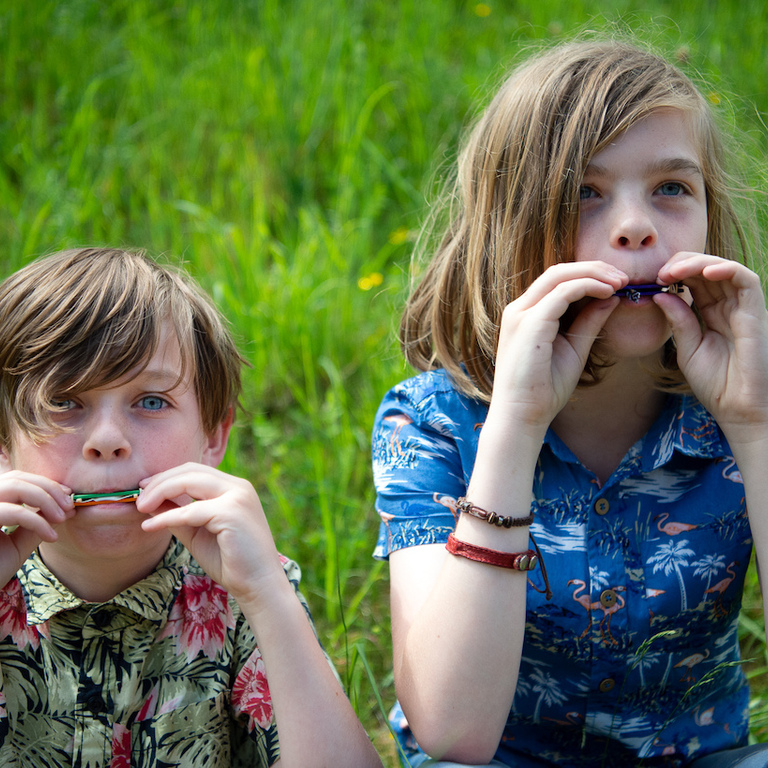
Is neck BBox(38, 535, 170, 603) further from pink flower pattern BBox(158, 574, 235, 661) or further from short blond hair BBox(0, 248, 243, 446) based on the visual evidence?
short blond hair BBox(0, 248, 243, 446)

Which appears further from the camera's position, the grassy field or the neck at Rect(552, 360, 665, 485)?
the grassy field

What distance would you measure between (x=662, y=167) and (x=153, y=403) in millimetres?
973

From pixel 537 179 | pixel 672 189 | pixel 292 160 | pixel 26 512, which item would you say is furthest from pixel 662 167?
pixel 292 160

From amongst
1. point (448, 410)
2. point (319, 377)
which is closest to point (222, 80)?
→ point (319, 377)

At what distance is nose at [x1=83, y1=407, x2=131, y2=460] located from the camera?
1268 millimetres

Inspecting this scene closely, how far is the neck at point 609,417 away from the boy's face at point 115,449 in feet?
2.38

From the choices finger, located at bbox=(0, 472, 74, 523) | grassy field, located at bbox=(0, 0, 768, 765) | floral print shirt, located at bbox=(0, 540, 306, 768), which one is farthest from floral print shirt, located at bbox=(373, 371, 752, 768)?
grassy field, located at bbox=(0, 0, 768, 765)

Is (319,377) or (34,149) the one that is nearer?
(319,377)

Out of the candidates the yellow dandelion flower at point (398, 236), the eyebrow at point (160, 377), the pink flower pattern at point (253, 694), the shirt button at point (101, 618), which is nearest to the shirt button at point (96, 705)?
the shirt button at point (101, 618)

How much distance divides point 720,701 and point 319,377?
1832mm

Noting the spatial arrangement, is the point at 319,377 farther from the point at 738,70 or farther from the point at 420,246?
the point at 738,70

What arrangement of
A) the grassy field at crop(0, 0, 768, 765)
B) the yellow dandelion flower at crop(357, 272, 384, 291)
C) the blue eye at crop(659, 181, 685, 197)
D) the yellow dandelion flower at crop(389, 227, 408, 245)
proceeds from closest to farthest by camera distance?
the blue eye at crop(659, 181, 685, 197) < the grassy field at crop(0, 0, 768, 765) < the yellow dandelion flower at crop(357, 272, 384, 291) < the yellow dandelion flower at crop(389, 227, 408, 245)

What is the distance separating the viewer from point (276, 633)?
49.4 inches

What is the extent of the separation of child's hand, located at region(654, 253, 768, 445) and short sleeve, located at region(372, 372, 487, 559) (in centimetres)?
40
